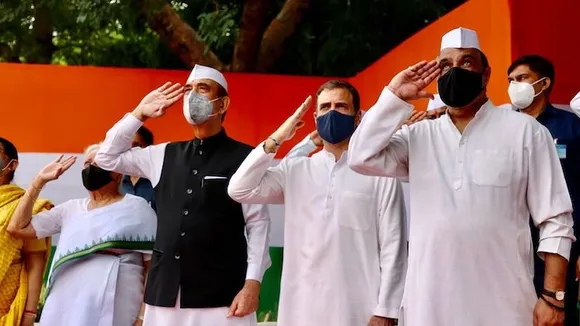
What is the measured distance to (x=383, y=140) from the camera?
2.61 metres

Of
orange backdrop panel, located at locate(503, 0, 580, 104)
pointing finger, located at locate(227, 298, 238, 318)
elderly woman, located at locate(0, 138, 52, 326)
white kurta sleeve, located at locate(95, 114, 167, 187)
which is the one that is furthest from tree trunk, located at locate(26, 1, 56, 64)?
pointing finger, located at locate(227, 298, 238, 318)

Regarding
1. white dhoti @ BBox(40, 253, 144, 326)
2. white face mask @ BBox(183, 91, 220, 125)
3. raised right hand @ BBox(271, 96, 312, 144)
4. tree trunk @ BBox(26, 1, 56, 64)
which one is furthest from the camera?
tree trunk @ BBox(26, 1, 56, 64)

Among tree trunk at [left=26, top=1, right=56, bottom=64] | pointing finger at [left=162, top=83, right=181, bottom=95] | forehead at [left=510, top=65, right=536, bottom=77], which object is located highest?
tree trunk at [left=26, top=1, right=56, bottom=64]

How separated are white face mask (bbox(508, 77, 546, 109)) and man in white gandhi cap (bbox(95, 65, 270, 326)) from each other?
1.23 metres

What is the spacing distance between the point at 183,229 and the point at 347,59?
501 centimetres

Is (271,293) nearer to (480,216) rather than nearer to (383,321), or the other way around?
(383,321)

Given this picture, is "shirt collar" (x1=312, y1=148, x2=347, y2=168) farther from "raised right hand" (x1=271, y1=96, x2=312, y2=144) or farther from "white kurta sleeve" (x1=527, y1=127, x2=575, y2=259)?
"white kurta sleeve" (x1=527, y1=127, x2=575, y2=259)

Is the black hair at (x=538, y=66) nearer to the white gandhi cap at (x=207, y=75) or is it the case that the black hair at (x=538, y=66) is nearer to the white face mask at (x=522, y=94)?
the white face mask at (x=522, y=94)

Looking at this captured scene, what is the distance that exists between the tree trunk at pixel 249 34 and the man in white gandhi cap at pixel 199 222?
420 centimetres

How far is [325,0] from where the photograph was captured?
8.02m

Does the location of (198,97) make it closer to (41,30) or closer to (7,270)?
(7,270)

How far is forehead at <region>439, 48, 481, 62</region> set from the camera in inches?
104

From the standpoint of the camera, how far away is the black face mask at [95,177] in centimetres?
374

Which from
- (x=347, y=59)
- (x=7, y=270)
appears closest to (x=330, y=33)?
(x=347, y=59)
